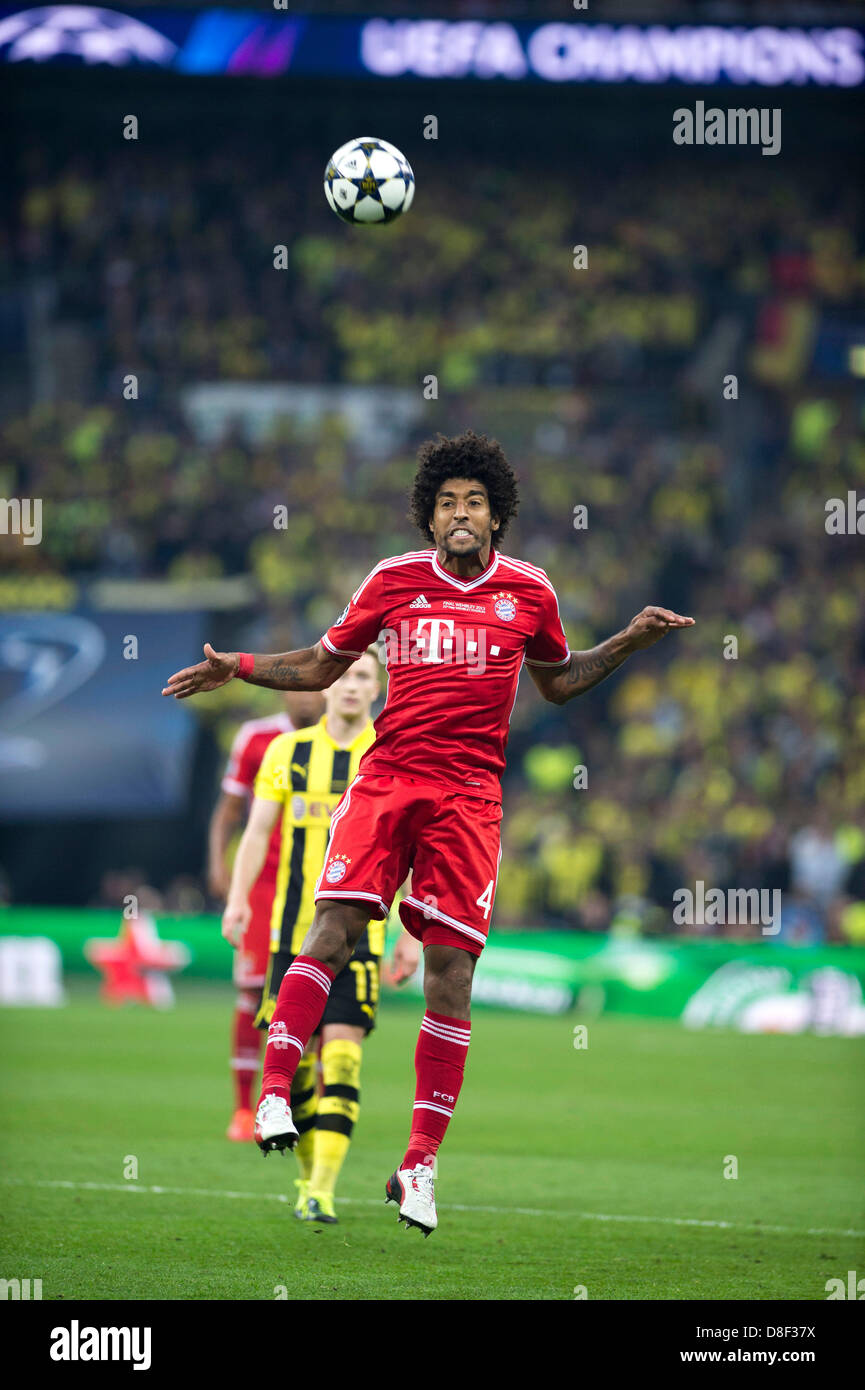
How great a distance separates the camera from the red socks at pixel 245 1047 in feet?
31.4

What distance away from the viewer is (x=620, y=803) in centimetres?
2141

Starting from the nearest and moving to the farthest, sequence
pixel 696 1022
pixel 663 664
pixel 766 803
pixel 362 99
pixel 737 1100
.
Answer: pixel 737 1100, pixel 696 1022, pixel 766 803, pixel 663 664, pixel 362 99

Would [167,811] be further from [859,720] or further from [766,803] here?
[859,720]

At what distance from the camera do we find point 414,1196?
18.5 feet

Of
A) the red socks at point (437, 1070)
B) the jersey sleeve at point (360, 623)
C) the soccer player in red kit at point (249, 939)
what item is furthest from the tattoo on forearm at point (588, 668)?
the soccer player in red kit at point (249, 939)

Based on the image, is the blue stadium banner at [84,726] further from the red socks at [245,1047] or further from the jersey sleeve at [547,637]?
the jersey sleeve at [547,637]

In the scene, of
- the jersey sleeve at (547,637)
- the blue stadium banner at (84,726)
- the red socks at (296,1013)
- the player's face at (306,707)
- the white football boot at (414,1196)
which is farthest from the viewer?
the blue stadium banner at (84,726)

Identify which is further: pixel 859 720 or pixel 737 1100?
pixel 859 720

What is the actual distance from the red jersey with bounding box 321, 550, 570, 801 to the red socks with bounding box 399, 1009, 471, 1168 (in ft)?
2.79

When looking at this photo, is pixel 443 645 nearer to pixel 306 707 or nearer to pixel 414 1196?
pixel 414 1196

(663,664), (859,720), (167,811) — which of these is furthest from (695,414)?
(167,811)

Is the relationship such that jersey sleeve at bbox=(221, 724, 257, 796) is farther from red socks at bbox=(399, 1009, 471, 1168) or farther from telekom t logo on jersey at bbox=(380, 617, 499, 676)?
red socks at bbox=(399, 1009, 471, 1168)

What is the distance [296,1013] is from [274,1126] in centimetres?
53

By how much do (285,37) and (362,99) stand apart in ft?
5.85
